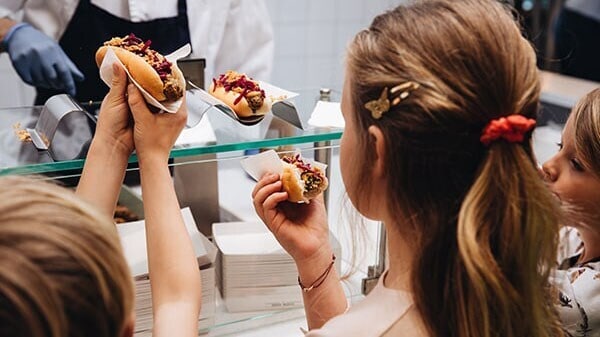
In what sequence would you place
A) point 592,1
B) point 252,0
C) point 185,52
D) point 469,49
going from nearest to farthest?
point 469,49 → point 185,52 → point 252,0 → point 592,1

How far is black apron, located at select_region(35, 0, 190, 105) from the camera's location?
1800mm

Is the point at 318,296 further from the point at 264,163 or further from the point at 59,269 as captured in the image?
the point at 59,269

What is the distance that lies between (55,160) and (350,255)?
58cm

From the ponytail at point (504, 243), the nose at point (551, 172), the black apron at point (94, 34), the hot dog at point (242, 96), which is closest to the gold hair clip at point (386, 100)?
the ponytail at point (504, 243)

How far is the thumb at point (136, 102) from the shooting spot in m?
0.86

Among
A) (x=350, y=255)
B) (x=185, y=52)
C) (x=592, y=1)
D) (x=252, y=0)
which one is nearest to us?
(x=185, y=52)

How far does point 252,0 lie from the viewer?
2.04 metres

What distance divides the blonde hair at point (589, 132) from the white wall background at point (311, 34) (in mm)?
1745

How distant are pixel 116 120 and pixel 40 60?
0.80 meters

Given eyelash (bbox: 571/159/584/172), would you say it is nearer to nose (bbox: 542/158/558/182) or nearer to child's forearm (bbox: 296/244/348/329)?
nose (bbox: 542/158/558/182)

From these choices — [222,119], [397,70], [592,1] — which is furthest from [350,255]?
[592,1]

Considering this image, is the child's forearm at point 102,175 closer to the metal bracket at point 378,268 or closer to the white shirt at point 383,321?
the white shirt at point 383,321

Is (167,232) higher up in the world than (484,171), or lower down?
lower down

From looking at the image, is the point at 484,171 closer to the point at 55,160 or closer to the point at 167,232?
the point at 167,232
